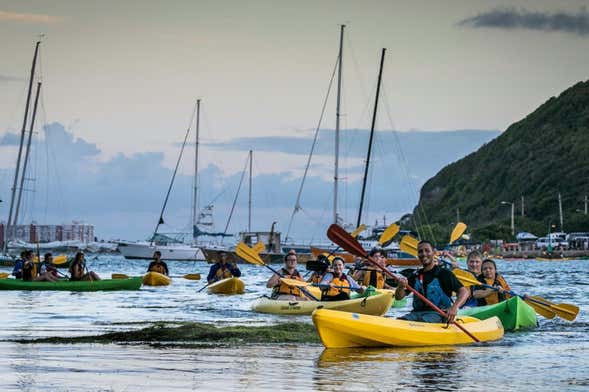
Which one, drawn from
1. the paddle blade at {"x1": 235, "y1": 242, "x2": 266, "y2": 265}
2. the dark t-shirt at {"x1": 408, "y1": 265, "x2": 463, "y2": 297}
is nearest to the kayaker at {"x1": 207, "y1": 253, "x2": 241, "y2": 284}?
the paddle blade at {"x1": 235, "y1": 242, "x2": 266, "y2": 265}

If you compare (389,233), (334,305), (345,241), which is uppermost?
(389,233)

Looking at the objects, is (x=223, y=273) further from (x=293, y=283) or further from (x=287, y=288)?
(x=293, y=283)

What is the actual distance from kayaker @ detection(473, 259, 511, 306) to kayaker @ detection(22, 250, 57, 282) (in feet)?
53.2

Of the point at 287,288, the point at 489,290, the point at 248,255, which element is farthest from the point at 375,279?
the point at 489,290

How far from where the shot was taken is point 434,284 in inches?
605

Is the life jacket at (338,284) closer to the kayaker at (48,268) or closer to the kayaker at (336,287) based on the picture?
the kayaker at (336,287)

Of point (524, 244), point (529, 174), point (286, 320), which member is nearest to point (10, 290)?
point (286, 320)

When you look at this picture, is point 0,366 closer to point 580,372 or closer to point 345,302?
point 580,372

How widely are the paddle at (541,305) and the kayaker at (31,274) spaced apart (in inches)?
629

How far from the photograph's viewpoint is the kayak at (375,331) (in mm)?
15031

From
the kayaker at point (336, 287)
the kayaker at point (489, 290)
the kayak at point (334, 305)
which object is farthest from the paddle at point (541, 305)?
the kayaker at point (336, 287)

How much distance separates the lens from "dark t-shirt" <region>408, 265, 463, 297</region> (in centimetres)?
1516

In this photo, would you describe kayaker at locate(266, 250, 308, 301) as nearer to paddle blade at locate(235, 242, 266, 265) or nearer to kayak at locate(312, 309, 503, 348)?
paddle blade at locate(235, 242, 266, 265)

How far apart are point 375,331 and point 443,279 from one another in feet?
3.88
